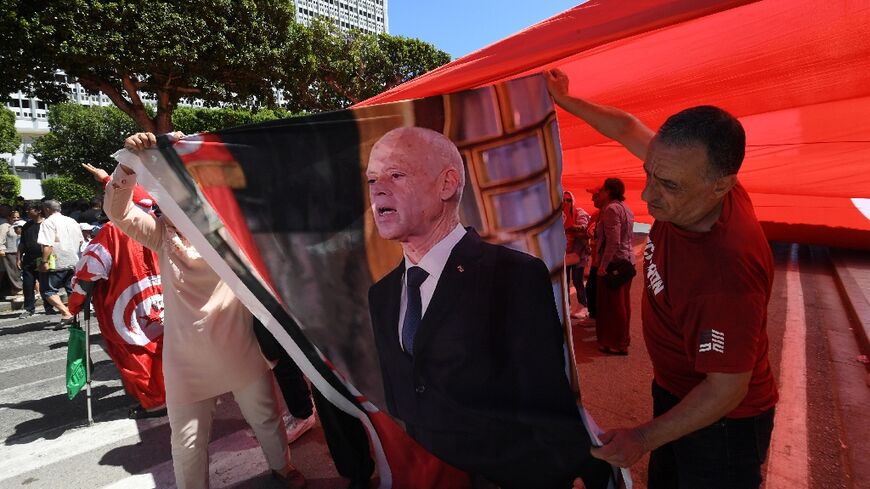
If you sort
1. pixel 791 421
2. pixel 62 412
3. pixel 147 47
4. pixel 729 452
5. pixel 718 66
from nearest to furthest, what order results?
pixel 729 452 < pixel 718 66 < pixel 791 421 < pixel 62 412 < pixel 147 47

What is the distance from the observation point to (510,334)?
1786 mm

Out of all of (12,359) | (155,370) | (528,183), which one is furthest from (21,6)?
(528,183)

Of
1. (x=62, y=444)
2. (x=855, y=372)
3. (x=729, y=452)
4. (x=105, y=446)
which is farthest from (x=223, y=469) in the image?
(x=855, y=372)

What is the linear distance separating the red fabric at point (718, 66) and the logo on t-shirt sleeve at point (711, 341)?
3.05 ft

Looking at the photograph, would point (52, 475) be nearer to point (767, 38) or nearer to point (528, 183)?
point (528, 183)

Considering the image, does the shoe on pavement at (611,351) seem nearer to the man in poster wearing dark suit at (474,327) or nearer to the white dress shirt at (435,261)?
the man in poster wearing dark suit at (474,327)

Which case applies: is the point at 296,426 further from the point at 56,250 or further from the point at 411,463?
the point at 56,250

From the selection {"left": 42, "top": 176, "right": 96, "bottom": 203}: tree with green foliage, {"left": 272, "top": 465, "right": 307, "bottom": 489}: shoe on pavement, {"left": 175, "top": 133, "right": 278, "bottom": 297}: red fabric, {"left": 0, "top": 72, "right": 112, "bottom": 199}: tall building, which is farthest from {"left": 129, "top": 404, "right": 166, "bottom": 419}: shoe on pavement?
{"left": 0, "top": 72, "right": 112, "bottom": 199}: tall building

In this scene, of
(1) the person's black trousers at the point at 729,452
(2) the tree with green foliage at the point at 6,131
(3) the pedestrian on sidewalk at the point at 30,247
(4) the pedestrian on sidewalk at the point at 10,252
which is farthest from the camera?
(2) the tree with green foliage at the point at 6,131

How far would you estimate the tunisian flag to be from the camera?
3.82 metres

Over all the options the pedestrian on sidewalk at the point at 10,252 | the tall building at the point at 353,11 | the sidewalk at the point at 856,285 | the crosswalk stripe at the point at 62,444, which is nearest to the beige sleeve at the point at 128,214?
the crosswalk stripe at the point at 62,444

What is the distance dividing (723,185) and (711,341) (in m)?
0.46

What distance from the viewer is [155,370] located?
153 inches

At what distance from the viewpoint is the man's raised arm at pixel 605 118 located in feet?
6.00
